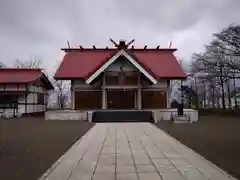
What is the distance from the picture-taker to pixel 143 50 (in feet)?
109

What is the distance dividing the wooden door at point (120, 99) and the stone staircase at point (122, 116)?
3.90m

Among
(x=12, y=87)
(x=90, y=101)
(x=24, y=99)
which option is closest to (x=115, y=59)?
(x=90, y=101)

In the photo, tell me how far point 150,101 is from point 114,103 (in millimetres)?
3210

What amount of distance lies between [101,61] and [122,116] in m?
7.93

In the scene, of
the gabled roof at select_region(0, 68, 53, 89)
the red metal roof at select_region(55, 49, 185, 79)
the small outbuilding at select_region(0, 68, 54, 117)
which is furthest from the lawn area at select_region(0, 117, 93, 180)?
the gabled roof at select_region(0, 68, 53, 89)

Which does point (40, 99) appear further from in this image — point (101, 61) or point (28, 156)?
point (28, 156)

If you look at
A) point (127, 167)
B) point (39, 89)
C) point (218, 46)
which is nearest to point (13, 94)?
point (39, 89)

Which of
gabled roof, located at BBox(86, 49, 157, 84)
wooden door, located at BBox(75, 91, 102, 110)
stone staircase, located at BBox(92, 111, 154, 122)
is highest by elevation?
gabled roof, located at BBox(86, 49, 157, 84)

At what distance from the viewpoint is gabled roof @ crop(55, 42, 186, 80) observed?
2900 cm

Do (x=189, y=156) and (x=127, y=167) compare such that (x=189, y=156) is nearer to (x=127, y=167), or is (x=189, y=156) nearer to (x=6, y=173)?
(x=127, y=167)

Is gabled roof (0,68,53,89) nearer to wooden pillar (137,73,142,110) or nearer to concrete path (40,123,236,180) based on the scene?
wooden pillar (137,73,142,110)

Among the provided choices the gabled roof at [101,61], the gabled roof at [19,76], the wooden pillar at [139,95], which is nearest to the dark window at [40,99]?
the gabled roof at [19,76]

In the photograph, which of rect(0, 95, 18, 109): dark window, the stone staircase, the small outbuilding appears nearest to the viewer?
the stone staircase

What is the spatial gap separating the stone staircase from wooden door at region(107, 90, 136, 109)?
3898mm
